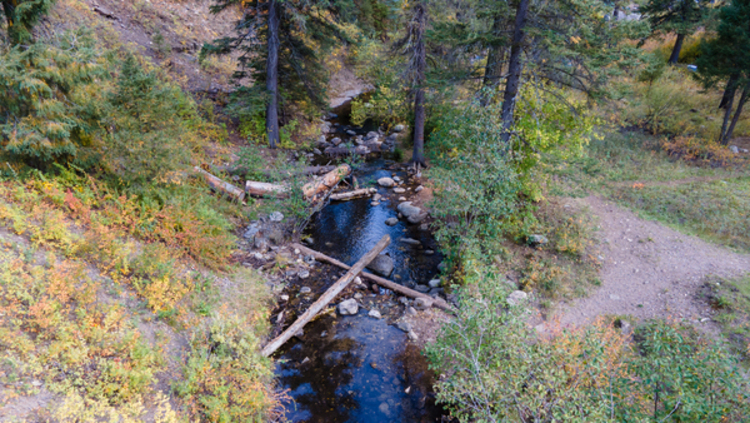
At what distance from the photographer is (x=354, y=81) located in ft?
99.6

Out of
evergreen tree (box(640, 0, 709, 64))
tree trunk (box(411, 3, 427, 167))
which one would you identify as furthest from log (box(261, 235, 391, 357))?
evergreen tree (box(640, 0, 709, 64))

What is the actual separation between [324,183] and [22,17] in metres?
8.92

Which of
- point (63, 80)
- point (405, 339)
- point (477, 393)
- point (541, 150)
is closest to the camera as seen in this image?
point (477, 393)

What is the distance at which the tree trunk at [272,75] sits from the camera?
14.4m

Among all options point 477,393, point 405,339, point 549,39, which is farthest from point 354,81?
point 477,393

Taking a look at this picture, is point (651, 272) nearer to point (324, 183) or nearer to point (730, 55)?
point (324, 183)

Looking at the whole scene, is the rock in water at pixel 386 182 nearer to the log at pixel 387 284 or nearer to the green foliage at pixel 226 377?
the log at pixel 387 284

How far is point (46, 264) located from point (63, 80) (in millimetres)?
3470

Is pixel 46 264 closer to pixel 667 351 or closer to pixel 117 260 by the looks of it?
pixel 117 260

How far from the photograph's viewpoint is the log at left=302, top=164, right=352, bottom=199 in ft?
41.7

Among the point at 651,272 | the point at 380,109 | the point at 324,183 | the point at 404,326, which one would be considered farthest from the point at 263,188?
the point at 380,109

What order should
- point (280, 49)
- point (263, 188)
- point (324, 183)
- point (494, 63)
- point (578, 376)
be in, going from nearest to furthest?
1. point (578, 376)
2. point (494, 63)
3. point (263, 188)
4. point (324, 183)
5. point (280, 49)

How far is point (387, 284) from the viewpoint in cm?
971

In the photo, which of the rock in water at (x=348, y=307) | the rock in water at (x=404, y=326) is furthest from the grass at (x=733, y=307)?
the rock in water at (x=348, y=307)
